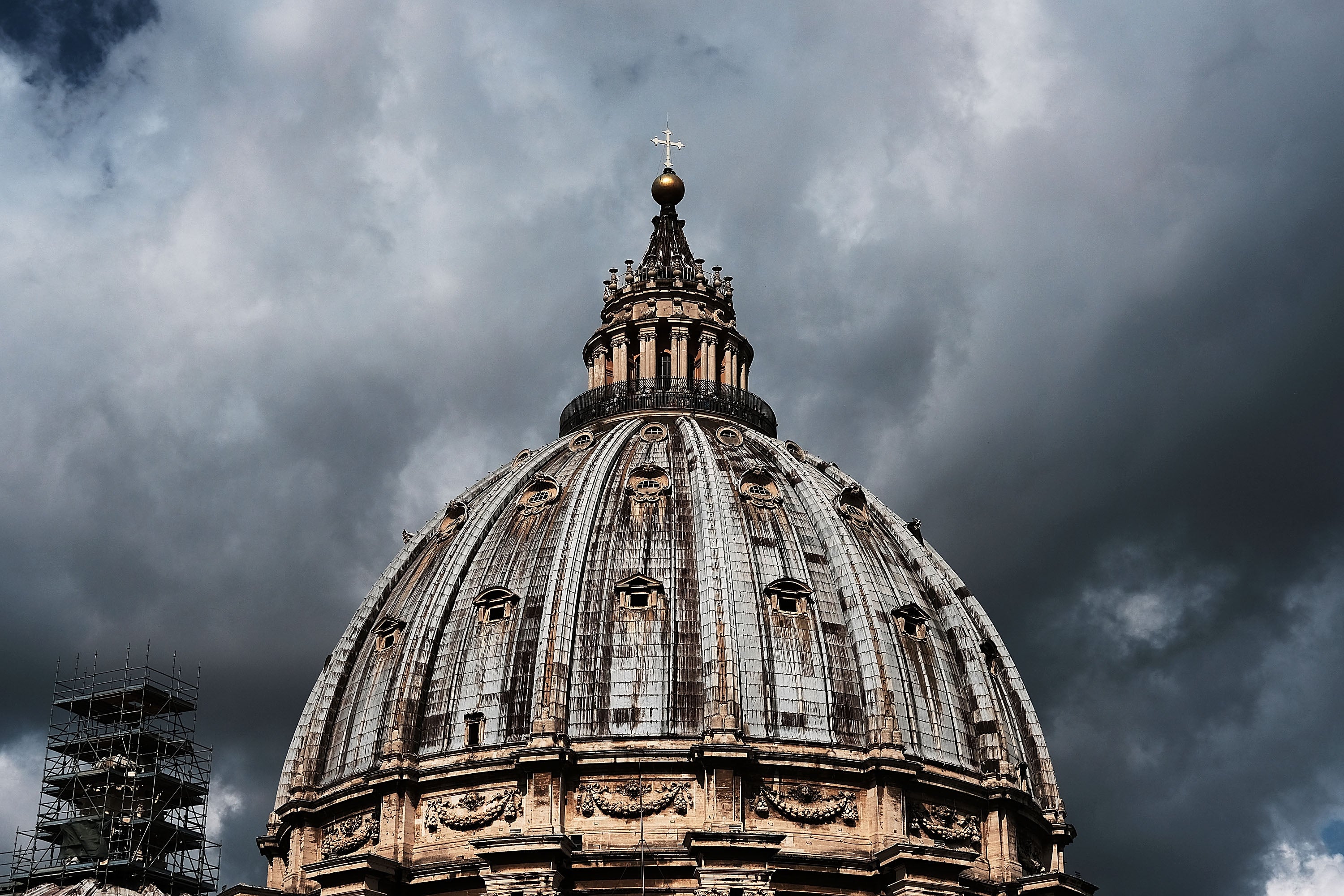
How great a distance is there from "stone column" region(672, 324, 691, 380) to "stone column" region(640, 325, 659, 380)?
64 cm

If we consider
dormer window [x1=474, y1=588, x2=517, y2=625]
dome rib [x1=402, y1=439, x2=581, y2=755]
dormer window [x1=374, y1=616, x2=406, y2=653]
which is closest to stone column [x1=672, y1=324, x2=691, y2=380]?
dome rib [x1=402, y1=439, x2=581, y2=755]

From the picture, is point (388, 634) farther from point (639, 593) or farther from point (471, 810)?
point (471, 810)

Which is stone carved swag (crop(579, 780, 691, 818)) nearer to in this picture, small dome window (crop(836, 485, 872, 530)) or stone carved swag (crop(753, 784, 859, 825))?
stone carved swag (crop(753, 784, 859, 825))

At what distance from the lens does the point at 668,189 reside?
7569cm

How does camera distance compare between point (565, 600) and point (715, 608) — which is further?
point (565, 600)

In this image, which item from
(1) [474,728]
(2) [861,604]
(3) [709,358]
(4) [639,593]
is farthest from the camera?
(3) [709,358]

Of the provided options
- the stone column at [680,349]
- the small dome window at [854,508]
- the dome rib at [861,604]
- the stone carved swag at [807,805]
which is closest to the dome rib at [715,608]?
the stone carved swag at [807,805]

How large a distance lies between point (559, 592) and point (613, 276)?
65.9 ft

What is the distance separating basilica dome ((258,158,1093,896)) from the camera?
2072 inches

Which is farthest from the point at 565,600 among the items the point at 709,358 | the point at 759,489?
the point at 709,358

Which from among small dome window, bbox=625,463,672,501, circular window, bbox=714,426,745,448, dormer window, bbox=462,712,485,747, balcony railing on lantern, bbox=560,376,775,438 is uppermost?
balcony railing on lantern, bbox=560,376,775,438

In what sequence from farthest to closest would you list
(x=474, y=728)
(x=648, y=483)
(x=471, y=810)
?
(x=648, y=483)
(x=474, y=728)
(x=471, y=810)

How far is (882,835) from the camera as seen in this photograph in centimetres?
5347

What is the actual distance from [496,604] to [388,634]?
5289 mm
